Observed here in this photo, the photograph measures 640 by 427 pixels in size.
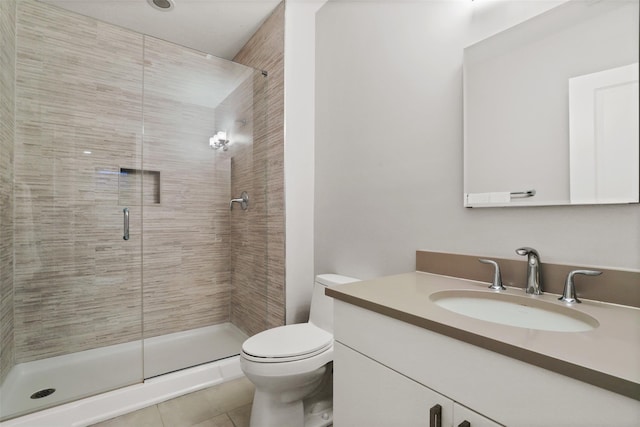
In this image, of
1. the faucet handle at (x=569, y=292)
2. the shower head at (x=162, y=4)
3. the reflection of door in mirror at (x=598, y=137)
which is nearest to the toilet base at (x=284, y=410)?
the faucet handle at (x=569, y=292)

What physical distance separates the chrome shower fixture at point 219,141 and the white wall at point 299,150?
744 millimetres

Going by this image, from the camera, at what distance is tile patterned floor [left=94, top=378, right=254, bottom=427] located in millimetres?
1519

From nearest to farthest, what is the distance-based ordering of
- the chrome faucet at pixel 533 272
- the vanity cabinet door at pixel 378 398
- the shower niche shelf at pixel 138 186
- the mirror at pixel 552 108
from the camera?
the vanity cabinet door at pixel 378 398, the mirror at pixel 552 108, the chrome faucet at pixel 533 272, the shower niche shelf at pixel 138 186

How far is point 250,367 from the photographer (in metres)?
1.29

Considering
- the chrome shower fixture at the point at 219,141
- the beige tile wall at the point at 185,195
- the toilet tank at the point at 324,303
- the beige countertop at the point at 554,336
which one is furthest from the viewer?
the chrome shower fixture at the point at 219,141

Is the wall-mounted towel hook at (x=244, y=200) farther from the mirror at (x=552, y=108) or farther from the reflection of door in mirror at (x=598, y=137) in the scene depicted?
the reflection of door in mirror at (x=598, y=137)

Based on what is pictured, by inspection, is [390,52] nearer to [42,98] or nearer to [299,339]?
[299,339]

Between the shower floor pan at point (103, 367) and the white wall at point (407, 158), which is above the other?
the white wall at point (407, 158)

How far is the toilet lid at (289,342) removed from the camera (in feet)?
4.33

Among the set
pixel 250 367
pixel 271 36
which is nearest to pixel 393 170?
pixel 250 367

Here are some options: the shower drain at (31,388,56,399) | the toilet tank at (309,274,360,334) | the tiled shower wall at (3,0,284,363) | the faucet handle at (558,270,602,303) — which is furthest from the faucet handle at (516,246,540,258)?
the shower drain at (31,388,56,399)

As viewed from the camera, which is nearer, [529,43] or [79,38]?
[529,43]

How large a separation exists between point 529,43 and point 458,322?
1.00 metres

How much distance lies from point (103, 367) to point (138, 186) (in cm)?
126
